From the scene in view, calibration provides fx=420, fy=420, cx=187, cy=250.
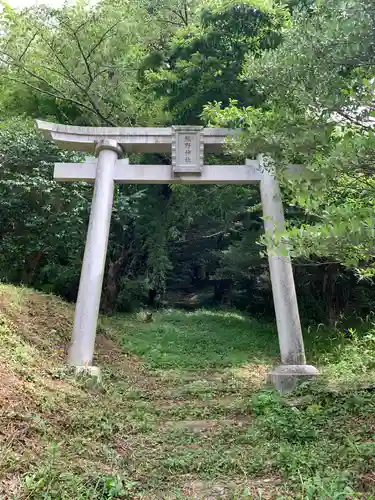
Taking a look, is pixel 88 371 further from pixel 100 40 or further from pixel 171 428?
pixel 100 40

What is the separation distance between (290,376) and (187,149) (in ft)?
12.9

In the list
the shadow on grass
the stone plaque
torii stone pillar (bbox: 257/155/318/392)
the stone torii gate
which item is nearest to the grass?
torii stone pillar (bbox: 257/155/318/392)

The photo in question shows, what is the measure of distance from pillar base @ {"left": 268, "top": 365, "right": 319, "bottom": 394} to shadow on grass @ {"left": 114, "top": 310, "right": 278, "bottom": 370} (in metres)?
2.55

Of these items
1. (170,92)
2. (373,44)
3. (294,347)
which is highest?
(170,92)

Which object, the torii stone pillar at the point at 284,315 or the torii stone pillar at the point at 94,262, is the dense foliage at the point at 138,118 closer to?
the torii stone pillar at the point at 284,315

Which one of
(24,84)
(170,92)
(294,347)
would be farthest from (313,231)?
(24,84)

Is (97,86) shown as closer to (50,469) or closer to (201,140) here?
(201,140)

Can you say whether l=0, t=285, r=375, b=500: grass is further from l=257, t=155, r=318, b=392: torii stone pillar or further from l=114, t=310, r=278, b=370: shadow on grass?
l=114, t=310, r=278, b=370: shadow on grass

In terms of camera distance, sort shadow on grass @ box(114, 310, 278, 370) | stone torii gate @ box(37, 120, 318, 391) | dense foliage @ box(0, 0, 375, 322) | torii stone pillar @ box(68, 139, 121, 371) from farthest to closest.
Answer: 1. dense foliage @ box(0, 0, 375, 322)
2. shadow on grass @ box(114, 310, 278, 370)
3. stone torii gate @ box(37, 120, 318, 391)
4. torii stone pillar @ box(68, 139, 121, 371)

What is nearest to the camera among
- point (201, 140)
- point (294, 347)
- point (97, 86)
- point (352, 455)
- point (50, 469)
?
point (50, 469)

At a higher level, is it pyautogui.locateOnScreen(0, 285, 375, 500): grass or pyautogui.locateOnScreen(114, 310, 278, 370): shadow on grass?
pyautogui.locateOnScreen(114, 310, 278, 370): shadow on grass

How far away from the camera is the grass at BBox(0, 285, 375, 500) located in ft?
9.80

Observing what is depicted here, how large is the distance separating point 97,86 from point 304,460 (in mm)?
11296

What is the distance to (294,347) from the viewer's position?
20.0 ft
